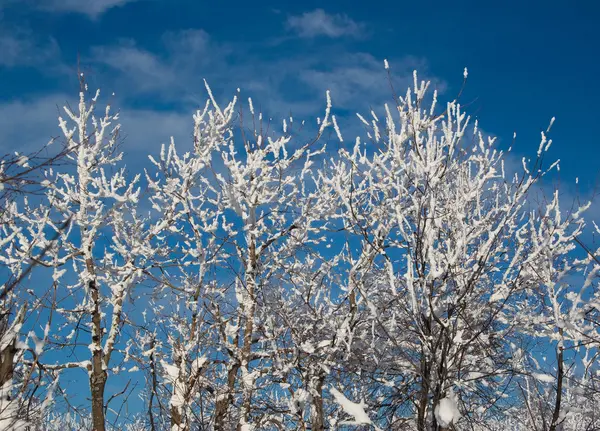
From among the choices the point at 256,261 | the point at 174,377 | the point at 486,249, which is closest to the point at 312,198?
the point at 256,261

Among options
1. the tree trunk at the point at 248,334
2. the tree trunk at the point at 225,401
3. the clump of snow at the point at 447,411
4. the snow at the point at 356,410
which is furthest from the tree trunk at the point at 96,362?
the clump of snow at the point at 447,411

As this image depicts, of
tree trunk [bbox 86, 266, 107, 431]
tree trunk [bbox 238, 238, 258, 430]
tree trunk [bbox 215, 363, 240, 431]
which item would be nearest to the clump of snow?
tree trunk [bbox 238, 238, 258, 430]

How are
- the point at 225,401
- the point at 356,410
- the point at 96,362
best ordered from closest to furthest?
the point at 356,410, the point at 225,401, the point at 96,362

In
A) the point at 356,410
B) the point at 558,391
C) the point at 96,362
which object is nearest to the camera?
the point at 356,410

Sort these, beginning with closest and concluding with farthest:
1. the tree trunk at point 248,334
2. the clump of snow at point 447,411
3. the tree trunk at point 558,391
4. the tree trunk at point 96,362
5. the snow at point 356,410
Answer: the clump of snow at point 447,411, the snow at point 356,410, the tree trunk at point 558,391, the tree trunk at point 248,334, the tree trunk at point 96,362

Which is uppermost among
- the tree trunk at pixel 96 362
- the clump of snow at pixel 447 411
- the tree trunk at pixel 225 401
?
the tree trunk at pixel 96 362

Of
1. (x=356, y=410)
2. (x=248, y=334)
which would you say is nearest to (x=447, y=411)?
(x=356, y=410)

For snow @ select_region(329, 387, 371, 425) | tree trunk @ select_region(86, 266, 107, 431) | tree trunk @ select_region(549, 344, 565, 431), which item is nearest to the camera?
snow @ select_region(329, 387, 371, 425)

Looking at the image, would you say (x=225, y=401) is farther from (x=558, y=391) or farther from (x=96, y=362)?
(x=558, y=391)

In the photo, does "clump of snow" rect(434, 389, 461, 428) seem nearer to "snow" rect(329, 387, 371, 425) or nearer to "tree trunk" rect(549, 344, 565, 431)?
"snow" rect(329, 387, 371, 425)

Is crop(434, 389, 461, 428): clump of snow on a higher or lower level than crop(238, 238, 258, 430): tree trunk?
lower

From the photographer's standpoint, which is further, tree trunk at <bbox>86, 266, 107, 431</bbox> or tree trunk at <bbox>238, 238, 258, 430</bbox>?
tree trunk at <bbox>86, 266, 107, 431</bbox>

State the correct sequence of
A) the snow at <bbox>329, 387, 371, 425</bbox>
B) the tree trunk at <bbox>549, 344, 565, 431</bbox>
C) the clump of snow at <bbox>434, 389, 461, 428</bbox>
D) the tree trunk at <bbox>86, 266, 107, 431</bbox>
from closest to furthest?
the clump of snow at <bbox>434, 389, 461, 428</bbox> → the snow at <bbox>329, 387, 371, 425</bbox> → the tree trunk at <bbox>549, 344, 565, 431</bbox> → the tree trunk at <bbox>86, 266, 107, 431</bbox>

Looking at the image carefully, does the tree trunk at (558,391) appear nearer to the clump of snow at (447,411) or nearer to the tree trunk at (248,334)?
the clump of snow at (447,411)
